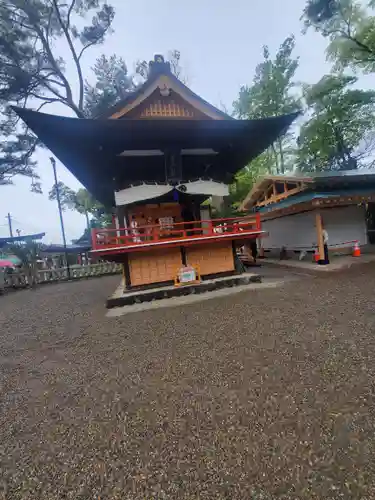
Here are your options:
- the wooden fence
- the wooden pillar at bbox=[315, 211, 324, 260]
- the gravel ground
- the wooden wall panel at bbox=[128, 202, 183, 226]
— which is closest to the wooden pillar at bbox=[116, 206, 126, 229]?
the wooden wall panel at bbox=[128, 202, 183, 226]

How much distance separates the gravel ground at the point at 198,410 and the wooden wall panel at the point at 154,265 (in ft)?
9.34

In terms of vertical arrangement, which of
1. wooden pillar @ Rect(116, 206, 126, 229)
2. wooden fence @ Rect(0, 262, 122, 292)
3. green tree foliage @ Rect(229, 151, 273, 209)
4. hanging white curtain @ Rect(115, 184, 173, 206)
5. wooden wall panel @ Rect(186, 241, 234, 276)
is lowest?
wooden fence @ Rect(0, 262, 122, 292)

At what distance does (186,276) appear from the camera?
788cm

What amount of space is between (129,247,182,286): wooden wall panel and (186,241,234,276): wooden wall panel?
0.50 metres

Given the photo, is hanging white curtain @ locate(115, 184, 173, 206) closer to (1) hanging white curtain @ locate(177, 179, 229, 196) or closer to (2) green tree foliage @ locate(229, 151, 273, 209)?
(1) hanging white curtain @ locate(177, 179, 229, 196)

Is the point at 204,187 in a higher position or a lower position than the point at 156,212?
higher

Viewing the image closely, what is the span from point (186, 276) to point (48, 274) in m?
11.3

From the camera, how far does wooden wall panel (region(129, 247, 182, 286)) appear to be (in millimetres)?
7896

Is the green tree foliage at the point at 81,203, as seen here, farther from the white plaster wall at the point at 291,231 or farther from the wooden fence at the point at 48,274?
the white plaster wall at the point at 291,231

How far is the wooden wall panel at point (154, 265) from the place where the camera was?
7896 mm

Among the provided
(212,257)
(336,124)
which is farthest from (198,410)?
(336,124)

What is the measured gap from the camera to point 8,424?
2643 mm

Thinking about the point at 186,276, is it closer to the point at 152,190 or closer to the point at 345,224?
the point at 152,190

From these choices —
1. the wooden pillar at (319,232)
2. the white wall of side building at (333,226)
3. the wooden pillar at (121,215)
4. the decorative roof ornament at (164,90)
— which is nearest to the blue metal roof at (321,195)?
the wooden pillar at (319,232)
